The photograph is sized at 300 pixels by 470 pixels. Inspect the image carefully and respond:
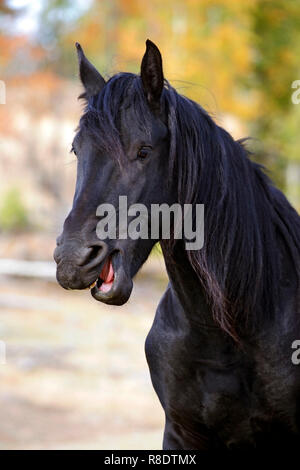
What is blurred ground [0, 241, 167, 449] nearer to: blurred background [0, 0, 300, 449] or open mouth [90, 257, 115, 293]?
blurred background [0, 0, 300, 449]

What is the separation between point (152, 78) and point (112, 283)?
777 mm

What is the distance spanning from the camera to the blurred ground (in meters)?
7.82

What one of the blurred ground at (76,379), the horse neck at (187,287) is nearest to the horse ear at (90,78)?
the horse neck at (187,287)

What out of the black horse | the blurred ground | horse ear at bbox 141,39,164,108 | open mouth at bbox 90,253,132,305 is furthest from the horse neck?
the blurred ground

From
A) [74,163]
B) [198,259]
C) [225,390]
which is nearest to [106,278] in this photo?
[198,259]

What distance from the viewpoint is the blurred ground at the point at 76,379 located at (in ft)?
25.7

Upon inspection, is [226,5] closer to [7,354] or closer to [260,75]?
[260,75]

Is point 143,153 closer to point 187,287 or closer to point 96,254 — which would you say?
point 96,254

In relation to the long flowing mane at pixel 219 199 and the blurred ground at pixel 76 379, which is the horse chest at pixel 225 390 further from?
the blurred ground at pixel 76 379

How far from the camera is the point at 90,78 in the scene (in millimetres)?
2773

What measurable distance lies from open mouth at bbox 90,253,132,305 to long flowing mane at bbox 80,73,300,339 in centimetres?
31

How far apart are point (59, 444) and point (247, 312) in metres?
5.06

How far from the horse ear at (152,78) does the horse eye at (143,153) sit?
0.64ft

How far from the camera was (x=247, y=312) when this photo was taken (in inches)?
109
